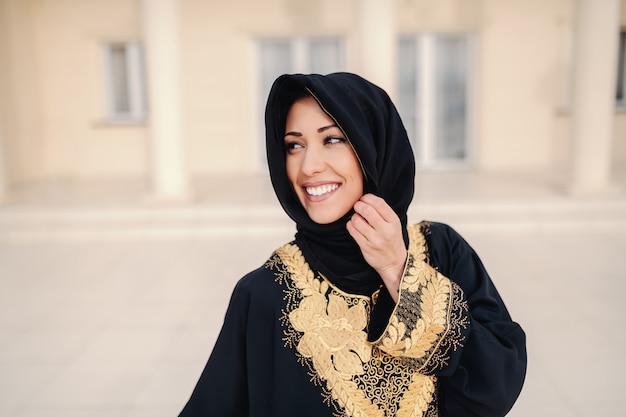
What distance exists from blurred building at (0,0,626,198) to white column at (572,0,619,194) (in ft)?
6.57

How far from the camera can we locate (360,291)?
125 cm

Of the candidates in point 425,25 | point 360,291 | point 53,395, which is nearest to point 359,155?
point 360,291

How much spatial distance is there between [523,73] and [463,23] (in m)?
1.32

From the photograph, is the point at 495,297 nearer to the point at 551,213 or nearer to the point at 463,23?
the point at 551,213

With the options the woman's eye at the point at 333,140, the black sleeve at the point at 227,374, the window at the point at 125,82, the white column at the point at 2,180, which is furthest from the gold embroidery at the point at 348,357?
the window at the point at 125,82

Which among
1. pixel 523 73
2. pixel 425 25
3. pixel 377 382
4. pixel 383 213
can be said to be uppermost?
pixel 425 25

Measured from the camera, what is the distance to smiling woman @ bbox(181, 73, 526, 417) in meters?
1.11

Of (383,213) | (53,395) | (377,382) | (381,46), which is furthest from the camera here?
(381,46)

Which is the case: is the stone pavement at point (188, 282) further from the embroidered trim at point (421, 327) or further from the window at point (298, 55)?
the window at point (298, 55)

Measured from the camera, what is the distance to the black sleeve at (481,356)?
3.60 feet

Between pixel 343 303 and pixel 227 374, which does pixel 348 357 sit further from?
pixel 227 374

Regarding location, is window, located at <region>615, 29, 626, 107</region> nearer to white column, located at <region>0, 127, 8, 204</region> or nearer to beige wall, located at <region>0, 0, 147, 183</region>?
beige wall, located at <region>0, 0, 147, 183</region>

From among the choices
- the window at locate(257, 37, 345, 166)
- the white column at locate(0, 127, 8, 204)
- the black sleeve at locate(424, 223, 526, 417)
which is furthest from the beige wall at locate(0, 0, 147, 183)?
the black sleeve at locate(424, 223, 526, 417)

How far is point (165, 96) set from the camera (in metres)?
6.94
